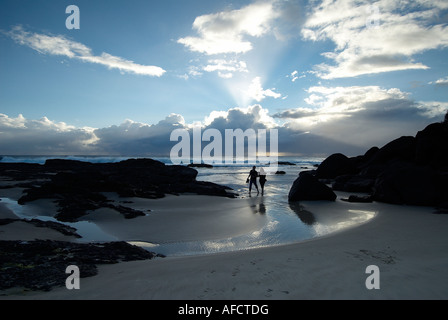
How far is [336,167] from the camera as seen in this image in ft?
85.9

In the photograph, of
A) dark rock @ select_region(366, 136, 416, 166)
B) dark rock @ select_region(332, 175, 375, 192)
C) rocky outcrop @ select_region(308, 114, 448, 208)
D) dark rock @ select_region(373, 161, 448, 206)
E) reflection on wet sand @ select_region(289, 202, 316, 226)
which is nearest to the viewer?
reflection on wet sand @ select_region(289, 202, 316, 226)

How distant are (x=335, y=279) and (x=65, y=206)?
34.7 feet

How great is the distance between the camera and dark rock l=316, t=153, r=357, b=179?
25781 millimetres

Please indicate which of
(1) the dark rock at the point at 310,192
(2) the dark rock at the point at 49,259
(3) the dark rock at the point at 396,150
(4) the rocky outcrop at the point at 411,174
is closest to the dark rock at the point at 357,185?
(4) the rocky outcrop at the point at 411,174

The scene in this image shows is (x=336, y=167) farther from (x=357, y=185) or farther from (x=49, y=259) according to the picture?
(x=49, y=259)

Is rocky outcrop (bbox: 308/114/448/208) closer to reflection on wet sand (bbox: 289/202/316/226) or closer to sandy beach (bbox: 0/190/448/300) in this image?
reflection on wet sand (bbox: 289/202/316/226)

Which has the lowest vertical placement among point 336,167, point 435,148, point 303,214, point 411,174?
point 303,214

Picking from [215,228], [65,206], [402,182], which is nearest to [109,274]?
[215,228]

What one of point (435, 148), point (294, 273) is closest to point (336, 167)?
point (435, 148)

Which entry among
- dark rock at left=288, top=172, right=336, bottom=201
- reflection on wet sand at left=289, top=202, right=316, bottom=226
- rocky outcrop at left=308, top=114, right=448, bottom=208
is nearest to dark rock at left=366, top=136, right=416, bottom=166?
rocky outcrop at left=308, top=114, right=448, bottom=208

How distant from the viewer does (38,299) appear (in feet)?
9.60

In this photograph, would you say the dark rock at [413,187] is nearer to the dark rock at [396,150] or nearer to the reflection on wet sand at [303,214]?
the reflection on wet sand at [303,214]

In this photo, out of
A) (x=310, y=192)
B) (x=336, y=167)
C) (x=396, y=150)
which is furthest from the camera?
(x=336, y=167)
